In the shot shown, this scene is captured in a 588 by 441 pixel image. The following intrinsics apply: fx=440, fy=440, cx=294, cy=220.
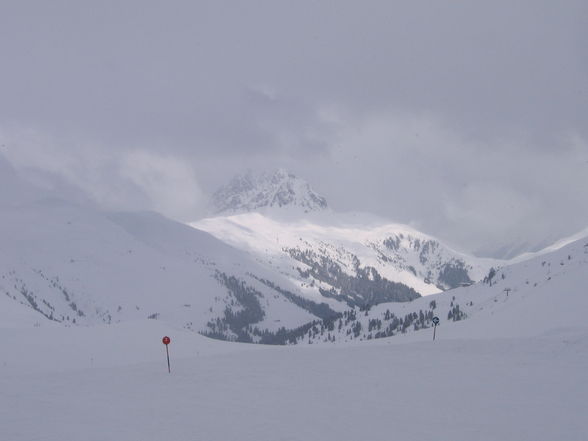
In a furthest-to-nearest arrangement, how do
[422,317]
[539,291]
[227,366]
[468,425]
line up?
[422,317], [539,291], [227,366], [468,425]

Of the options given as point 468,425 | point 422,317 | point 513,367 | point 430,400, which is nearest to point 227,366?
point 430,400

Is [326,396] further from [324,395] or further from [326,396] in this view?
[324,395]

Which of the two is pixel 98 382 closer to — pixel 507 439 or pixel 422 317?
pixel 507 439

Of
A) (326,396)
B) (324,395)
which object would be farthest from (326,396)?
(324,395)

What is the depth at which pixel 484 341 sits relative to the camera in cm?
2700

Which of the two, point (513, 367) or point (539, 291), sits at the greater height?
point (539, 291)

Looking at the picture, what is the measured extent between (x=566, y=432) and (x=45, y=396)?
766 inches

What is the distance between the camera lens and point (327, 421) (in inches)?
610

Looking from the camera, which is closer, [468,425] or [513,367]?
[468,425]


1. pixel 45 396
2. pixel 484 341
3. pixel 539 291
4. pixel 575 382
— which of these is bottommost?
pixel 45 396

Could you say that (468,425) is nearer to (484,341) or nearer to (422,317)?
(484,341)

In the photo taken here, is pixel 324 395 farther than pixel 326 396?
Yes

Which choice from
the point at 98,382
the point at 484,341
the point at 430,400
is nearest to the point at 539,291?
the point at 484,341

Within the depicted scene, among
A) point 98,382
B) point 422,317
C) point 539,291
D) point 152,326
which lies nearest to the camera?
point 98,382
